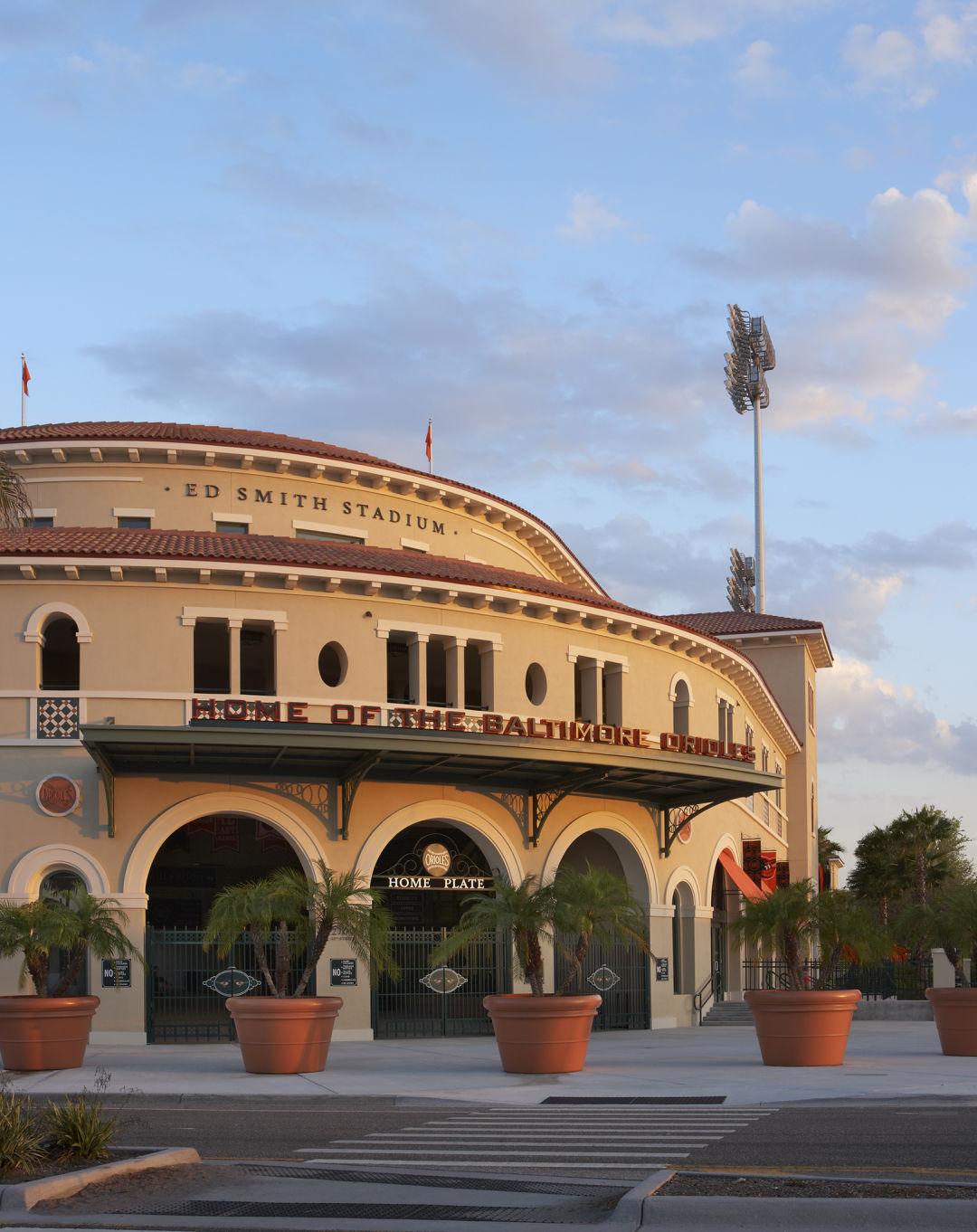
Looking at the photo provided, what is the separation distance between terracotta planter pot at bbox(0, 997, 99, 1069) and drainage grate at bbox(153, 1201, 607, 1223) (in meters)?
12.1

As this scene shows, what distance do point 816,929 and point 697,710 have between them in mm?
15770

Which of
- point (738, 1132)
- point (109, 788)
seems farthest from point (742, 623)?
point (738, 1132)

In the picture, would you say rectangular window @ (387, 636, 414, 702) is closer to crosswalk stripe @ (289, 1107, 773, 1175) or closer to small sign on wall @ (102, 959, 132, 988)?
small sign on wall @ (102, 959, 132, 988)

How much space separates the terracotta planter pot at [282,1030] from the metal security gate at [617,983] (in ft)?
40.4

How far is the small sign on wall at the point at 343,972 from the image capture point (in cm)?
A: 2962

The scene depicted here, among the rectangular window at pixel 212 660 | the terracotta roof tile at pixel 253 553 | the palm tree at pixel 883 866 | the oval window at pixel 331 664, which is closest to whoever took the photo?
the terracotta roof tile at pixel 253 553

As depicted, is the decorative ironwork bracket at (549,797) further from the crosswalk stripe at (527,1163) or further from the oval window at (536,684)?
the crosswalk stripe at (527,1163)

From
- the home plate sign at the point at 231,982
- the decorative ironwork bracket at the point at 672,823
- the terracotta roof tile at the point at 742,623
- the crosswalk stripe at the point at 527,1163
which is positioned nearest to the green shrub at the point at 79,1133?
the crosswalk stripe at the point at 527,1163

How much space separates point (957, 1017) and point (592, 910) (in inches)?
269

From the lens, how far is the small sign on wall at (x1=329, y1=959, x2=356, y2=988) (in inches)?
1166

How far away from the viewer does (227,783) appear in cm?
2942

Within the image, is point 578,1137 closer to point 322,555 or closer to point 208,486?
point 322,555

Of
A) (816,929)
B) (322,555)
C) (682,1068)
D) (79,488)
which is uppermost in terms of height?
(79,488)

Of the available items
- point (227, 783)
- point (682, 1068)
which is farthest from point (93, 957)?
point (682, 1068)
